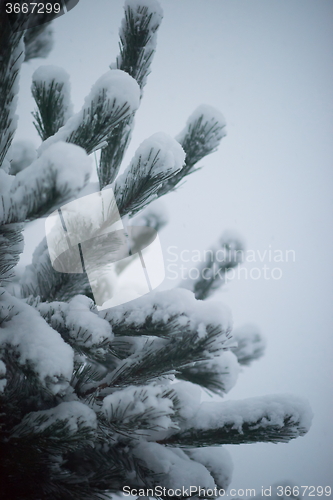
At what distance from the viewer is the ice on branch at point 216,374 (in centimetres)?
133

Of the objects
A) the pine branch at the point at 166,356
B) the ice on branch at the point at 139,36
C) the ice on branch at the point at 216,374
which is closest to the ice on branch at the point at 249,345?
the ice on branch at the point at 216,374

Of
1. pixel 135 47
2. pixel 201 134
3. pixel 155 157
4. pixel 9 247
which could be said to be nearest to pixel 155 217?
pixel 201 134

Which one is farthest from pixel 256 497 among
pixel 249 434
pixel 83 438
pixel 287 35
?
pixel 287 35

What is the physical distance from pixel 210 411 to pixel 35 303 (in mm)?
712

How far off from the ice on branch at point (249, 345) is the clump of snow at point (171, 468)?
0.94m

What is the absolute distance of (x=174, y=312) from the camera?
34.1 inches

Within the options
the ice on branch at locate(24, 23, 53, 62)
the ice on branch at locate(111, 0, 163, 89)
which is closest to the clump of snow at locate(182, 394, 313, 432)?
the ice on branch at locate(111, 0, 163, 89)

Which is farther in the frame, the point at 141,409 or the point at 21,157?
the point at 21,157

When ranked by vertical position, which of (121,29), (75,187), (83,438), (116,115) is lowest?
(83,438)

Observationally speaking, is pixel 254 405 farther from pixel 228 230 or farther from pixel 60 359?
pixel 228 230

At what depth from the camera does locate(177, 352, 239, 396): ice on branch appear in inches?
52.3

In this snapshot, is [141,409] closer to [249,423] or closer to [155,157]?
[249,423]

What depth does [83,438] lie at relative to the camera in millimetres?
801

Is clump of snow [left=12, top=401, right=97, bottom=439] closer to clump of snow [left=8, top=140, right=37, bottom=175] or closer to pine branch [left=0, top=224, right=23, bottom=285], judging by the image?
pine branch [left=0, top=224, right=23, bottom=285]
